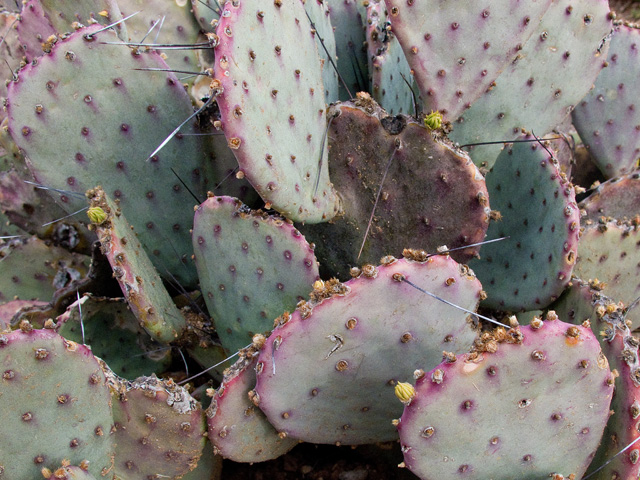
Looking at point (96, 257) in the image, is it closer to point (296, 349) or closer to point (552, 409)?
point (296, 349)

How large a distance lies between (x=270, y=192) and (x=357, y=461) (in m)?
0.82

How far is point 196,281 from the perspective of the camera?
173 cm

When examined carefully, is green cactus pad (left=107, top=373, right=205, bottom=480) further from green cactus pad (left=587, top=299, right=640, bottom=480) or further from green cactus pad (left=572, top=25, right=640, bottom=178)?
green cactus pad (left=572, top=25, right=640, bottom=178)

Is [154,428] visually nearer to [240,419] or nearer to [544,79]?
[240,419]

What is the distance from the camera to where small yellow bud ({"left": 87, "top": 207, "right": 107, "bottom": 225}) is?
127 cm

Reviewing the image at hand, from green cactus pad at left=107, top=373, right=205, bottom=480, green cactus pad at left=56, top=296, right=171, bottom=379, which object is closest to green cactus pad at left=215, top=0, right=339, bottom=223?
green cactus pad at left=107, top=373, right=205, bottom=480

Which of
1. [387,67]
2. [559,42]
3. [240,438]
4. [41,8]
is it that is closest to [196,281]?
[240,438]

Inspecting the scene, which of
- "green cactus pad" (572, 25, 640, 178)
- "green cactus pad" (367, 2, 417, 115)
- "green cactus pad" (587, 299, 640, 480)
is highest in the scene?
"green cactus pad" (367, 2, 417, 115)

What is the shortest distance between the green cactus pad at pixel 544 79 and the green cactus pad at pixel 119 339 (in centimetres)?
109

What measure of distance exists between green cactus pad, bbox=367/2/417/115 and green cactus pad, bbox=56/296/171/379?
0.98 metres

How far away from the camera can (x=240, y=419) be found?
49.4 inches

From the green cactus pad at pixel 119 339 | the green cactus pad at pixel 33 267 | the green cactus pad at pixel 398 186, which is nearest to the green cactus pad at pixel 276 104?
the green cactus pad at pixel 398 186

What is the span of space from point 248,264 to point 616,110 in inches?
62.3

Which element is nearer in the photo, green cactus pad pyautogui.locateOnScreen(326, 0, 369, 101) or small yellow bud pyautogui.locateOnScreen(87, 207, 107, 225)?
small yellow bud pyautogui.locateOnScreen(87, 207, 107, 225)
